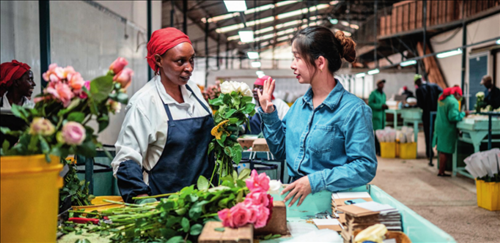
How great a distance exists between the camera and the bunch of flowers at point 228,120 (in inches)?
66.1

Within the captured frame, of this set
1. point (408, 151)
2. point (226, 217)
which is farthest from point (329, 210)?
point (408, 151)

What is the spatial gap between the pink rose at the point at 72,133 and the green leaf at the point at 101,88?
9cm

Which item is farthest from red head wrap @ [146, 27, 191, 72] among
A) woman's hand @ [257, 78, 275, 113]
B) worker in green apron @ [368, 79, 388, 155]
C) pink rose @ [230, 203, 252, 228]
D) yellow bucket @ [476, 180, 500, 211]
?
worker in green apron @ [368, 79, 388, 155]

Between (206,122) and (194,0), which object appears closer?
(206,122)

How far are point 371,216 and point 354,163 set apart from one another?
38 cm

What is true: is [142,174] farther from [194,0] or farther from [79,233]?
[194,0]

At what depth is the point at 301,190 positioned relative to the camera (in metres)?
1.53

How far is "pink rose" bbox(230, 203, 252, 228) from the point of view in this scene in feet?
3.54

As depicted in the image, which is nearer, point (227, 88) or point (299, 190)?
point (299, 190)


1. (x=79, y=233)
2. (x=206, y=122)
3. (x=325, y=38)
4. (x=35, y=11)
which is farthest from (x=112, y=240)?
(x=35, y=11)

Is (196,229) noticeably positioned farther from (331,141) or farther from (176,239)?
(331,141)

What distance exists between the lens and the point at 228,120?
166 centimetres

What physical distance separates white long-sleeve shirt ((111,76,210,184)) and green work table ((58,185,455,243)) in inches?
14.2

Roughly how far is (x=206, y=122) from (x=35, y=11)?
3.59 m
